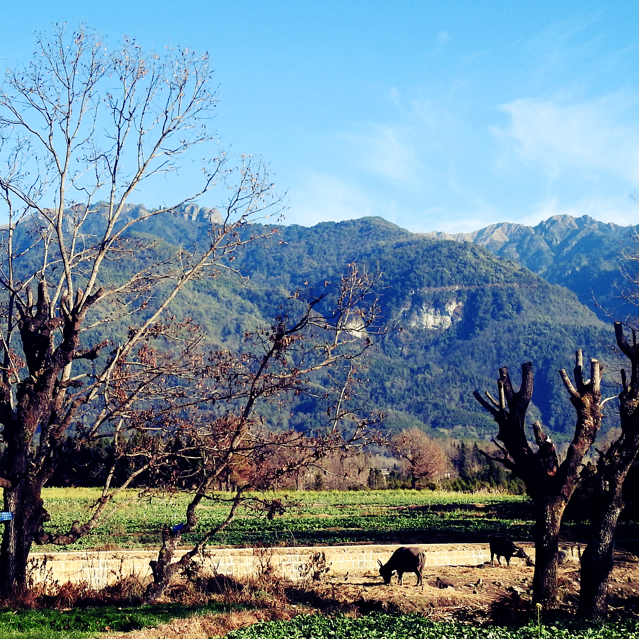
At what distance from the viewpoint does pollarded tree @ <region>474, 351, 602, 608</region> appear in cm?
1555

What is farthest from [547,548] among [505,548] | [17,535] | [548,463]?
[17,535]

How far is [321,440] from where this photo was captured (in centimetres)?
1504

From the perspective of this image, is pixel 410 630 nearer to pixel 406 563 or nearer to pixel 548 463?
pixel 548 463

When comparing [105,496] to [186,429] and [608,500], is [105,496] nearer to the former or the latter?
[186,429]

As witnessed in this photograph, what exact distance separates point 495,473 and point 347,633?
66751mm

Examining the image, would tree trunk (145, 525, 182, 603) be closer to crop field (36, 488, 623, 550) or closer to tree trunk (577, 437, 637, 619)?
crop field (36, 488, 623, 550)

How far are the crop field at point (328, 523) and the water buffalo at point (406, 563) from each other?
3363mm

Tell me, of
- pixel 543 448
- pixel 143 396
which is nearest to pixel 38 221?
pixel 143 396

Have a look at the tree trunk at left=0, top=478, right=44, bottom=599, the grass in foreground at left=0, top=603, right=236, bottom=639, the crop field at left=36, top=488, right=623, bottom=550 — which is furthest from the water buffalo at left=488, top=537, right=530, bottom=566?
the tree trunk at left=0, top=478, right=44, bottom=599

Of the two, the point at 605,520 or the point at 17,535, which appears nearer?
the point at 17,535

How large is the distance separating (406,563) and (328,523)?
17874 mm

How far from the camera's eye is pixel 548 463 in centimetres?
1612

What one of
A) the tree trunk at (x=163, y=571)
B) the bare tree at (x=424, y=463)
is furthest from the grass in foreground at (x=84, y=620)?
the bare tree at (x=424, y=463)

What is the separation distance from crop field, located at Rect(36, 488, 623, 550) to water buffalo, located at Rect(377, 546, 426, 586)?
11.0 ft
